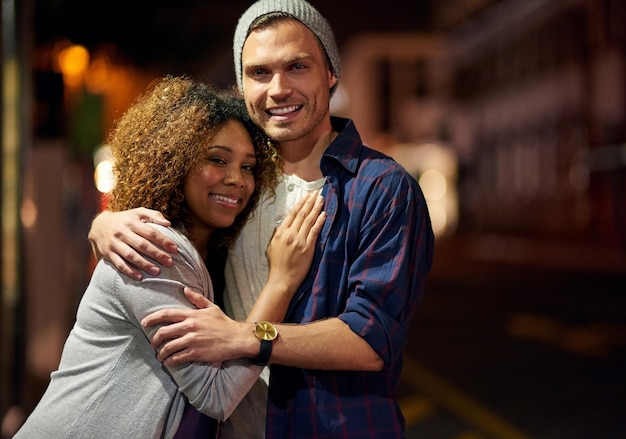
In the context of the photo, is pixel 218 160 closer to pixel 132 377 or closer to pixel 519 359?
pixel 132 377

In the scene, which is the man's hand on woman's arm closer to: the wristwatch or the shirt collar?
the wristwatch

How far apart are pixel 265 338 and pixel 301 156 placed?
2.61ft

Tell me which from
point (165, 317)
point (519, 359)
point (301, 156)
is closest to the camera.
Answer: point (165, 317)

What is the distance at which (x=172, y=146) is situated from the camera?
3.06 meters

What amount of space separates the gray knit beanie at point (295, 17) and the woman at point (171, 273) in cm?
20

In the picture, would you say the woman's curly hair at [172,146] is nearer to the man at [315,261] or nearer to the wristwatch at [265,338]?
the man at [315,261]

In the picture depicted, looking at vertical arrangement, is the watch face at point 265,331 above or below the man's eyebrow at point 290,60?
below

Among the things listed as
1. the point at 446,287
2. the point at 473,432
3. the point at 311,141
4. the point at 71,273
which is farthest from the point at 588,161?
the point at 311,141

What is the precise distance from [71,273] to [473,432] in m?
7.76

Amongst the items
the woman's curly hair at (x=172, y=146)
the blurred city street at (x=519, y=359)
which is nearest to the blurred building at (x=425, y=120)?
the woman's curly hair at (x=172, y=146)

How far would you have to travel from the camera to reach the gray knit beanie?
317cm

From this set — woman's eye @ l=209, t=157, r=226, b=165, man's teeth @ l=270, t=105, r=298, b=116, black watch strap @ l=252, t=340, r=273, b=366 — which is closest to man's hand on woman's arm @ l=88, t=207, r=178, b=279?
woman's eye @ l=209, t=157, r=226, b=165

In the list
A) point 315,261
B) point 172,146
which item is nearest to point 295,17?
point 172,146

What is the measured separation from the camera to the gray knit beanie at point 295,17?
10.4ft
